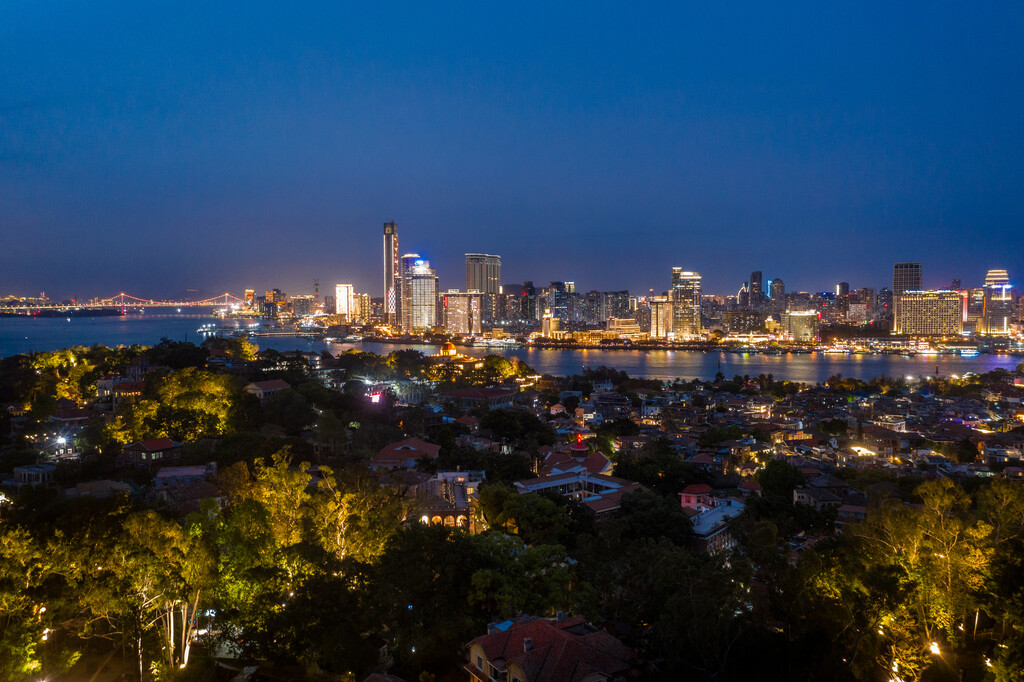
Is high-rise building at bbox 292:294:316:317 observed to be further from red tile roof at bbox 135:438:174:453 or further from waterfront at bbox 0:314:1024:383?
red tile roof at bbox 135:438:174:453

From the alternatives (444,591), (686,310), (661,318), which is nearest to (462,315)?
(661,318)

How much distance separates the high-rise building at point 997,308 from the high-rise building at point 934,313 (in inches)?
87.6

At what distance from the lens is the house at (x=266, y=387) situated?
11875 millimetres

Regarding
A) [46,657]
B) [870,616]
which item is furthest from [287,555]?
[870,616]

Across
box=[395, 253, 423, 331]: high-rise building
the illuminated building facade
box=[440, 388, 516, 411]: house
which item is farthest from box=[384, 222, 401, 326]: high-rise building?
box=[440, 388, 516, 411]: house

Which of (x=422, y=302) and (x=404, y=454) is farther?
(x=422, y=302)

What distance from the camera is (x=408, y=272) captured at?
186ft

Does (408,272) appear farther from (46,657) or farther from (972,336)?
(46,657)

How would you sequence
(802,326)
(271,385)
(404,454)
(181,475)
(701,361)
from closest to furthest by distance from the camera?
(181,475), (404,454), (271,385), (701,361), (802,326)

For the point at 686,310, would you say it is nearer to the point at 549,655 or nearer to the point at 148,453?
the point at 148,453

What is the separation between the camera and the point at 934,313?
145 ft

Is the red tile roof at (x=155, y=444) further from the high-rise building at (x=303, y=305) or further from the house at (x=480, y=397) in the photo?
the high-rise building at (x=303, y=305)

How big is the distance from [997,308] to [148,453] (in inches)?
2095

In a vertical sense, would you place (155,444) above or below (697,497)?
above
